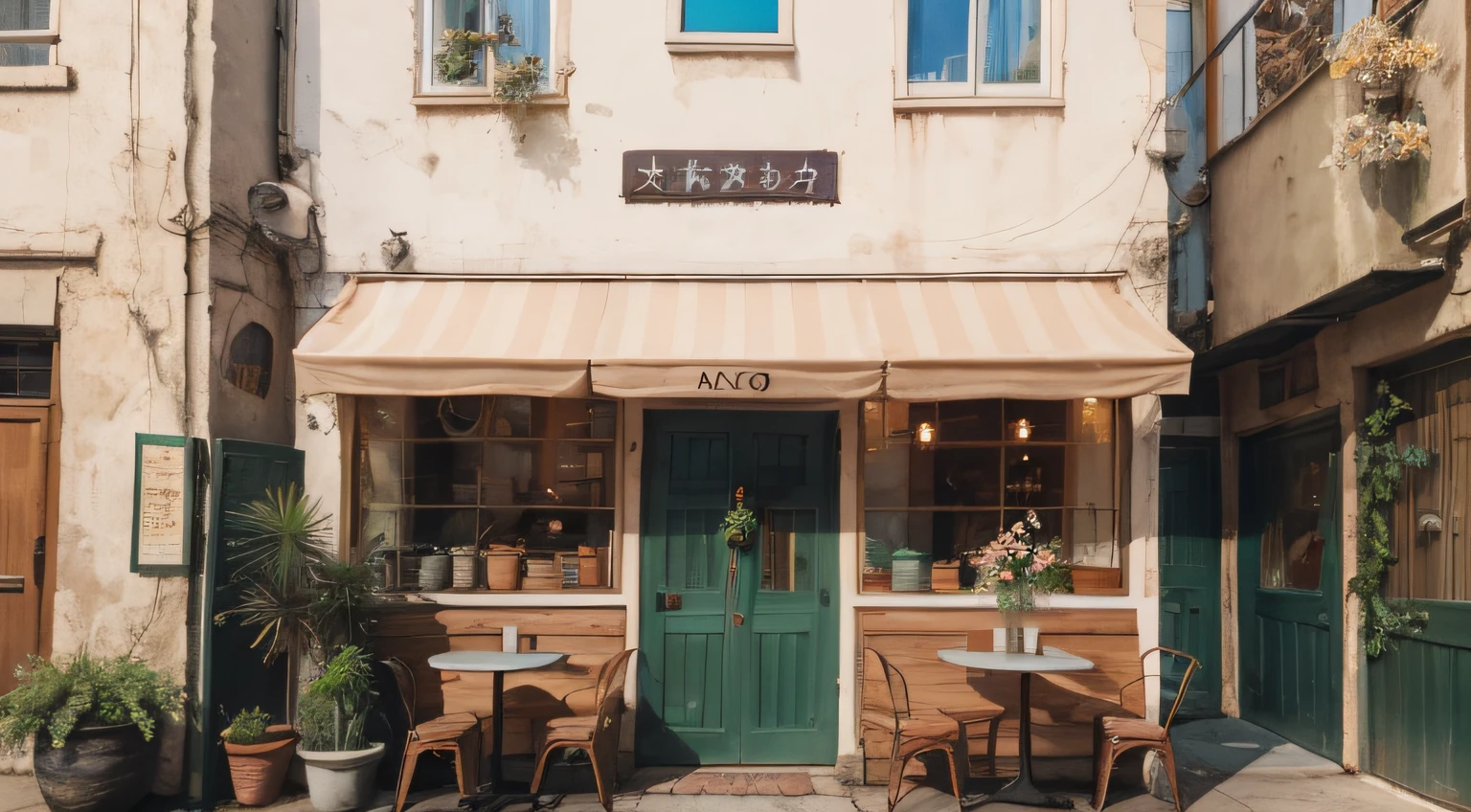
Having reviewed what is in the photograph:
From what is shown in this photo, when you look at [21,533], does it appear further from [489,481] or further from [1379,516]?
[1379,516]

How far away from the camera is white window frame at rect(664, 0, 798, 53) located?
736cm

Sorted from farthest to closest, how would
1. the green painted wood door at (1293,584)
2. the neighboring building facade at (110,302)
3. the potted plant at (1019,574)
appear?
the green painted wood door at (1293,584), the potted plant at (1019,574), the neighboring building facade at (110,302)

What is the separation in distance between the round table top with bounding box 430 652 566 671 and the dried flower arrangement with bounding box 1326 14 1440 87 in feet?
19.8

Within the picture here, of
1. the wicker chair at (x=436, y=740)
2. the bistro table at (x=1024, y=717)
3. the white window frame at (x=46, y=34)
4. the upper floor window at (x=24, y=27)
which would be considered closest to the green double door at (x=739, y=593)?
the bistro table at (x=1024, y=717)

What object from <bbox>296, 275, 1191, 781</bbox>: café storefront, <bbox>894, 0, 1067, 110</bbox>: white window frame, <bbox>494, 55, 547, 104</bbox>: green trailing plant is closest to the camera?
<bbox>296, 275, 1191, 781</bbox>: café storefront

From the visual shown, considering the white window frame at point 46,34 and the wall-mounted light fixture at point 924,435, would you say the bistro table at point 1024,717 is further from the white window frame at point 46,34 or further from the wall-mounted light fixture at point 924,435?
the white window frame at point 46,34

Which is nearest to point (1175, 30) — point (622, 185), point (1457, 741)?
point (622, 185)

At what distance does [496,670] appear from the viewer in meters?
6.23

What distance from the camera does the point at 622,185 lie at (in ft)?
24.4

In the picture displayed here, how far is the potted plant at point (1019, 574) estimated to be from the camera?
6812mm

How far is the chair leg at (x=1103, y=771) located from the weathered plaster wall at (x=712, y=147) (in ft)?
10.5

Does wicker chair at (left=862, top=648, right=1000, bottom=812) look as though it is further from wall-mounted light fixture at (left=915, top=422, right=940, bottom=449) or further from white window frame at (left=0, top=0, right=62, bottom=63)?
white window frame at (left=0, top=0, right=62, bottom=63)

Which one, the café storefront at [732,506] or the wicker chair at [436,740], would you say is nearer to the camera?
the wicker chair at [436,740]

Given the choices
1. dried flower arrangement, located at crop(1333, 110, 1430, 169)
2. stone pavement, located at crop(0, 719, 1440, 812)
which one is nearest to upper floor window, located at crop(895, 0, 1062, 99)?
dried flower arrangement, located at crop(1333, 110, 1430, 169)
